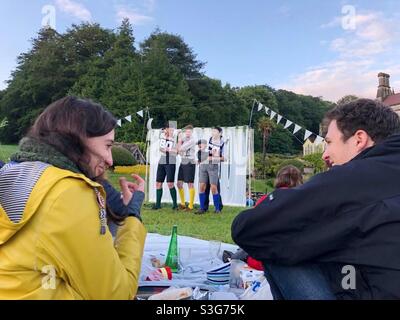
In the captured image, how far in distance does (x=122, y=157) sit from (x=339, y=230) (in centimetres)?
1655

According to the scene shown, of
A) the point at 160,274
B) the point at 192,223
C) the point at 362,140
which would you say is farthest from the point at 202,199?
the point at 362,140

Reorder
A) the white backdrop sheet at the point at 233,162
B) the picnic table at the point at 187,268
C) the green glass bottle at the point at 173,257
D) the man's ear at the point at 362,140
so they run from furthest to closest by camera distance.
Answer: the white backdrop sheet at the point at 233,162
the green glass bottle at the point at 173,257
the picnic table at the point at 187,268
the man's ear at the point at 362,140

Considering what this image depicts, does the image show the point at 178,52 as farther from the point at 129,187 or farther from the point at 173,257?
the point at 129,187

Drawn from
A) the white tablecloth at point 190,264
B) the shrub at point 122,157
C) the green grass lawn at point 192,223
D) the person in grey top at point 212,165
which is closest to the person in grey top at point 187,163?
the person in grey top at point 212,165

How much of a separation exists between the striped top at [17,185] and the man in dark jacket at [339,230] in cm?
67

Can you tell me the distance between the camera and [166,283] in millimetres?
2480

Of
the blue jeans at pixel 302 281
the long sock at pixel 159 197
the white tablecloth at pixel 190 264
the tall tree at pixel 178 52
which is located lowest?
the long sock at pixel 159 197

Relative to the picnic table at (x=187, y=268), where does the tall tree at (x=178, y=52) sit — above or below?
above

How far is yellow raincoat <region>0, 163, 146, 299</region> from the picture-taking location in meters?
1.19

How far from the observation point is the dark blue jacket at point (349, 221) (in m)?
1.23

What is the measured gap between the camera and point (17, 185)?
126 centimetres

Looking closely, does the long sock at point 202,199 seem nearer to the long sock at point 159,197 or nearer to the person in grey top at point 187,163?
the person in grey top at point 187,163
